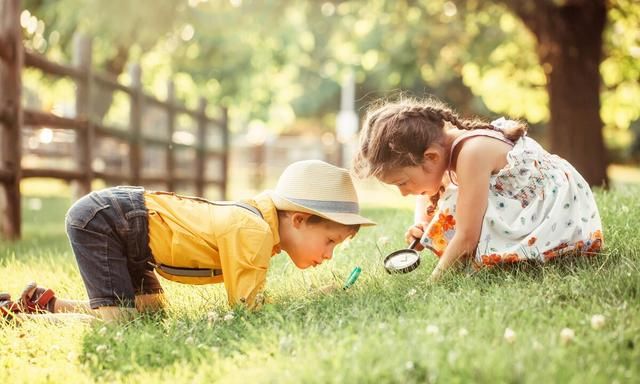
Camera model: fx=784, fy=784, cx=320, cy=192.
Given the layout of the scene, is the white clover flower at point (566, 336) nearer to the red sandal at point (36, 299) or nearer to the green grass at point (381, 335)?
the green grass at point (381, 335)

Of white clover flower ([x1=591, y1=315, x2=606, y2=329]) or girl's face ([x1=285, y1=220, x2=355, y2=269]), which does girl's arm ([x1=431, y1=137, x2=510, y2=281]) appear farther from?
white clover flower ([x1=591, y1=315, x2=606, y2=329])

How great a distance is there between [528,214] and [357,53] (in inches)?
523

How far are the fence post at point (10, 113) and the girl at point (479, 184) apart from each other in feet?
12.9

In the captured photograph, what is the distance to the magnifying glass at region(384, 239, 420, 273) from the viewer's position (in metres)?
3.51

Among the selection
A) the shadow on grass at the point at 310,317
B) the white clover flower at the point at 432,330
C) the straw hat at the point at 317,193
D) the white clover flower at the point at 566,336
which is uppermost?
the straw hat at the point at 317,193

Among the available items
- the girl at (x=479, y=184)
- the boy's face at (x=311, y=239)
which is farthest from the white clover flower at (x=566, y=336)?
the boy's face at (x=311, y=239)

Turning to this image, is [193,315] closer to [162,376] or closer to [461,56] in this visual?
[162,376]

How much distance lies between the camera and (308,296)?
11.0ft

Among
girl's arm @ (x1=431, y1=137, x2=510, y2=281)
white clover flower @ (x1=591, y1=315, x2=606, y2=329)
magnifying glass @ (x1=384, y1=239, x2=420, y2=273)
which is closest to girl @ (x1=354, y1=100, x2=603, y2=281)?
girl's arm @ (x1=431, y1=137, x2=510, y2=281)

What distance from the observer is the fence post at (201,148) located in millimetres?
12987

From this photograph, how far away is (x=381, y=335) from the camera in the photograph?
2547 millimetres

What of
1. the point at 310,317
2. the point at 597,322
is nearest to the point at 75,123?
the point at 310,317

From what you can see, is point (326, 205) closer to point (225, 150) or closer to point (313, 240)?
point (313, 240)

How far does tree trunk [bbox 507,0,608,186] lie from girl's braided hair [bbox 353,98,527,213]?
6.98m
